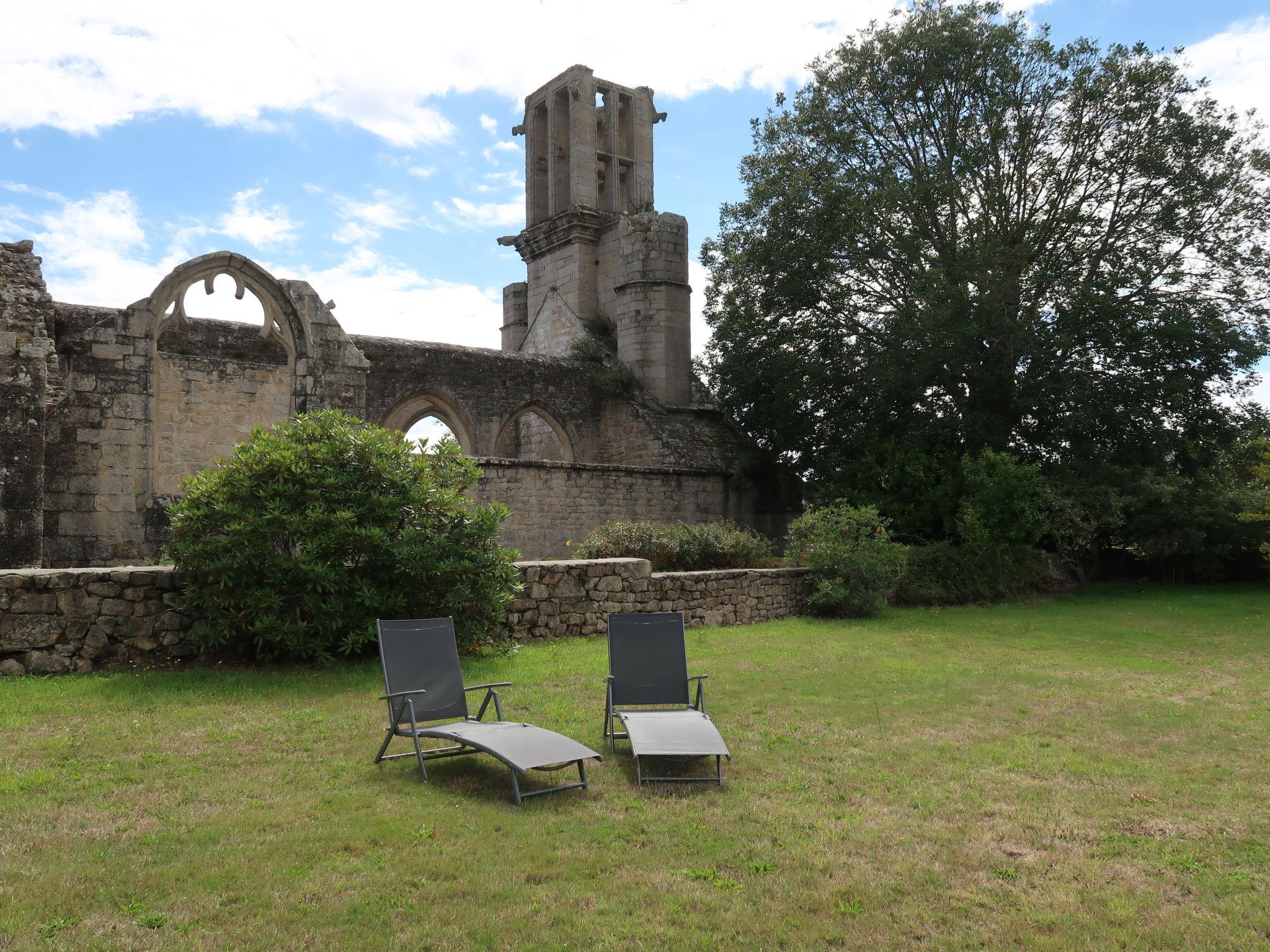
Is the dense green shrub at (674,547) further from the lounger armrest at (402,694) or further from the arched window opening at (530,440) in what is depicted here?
the arched window opening at (530,440)

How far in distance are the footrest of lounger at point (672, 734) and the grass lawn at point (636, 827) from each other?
0.22 meters

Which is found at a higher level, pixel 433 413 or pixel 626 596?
pixel 433 413

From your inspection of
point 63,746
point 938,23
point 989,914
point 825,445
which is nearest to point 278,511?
point 63,746

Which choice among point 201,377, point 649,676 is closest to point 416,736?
point 649,676

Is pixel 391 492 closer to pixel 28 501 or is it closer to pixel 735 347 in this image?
pixel 28 501

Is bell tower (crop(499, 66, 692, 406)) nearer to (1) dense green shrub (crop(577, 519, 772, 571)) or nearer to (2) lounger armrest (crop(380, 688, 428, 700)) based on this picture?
(1) dense green shrub (crop(577, 519, 772, 571))

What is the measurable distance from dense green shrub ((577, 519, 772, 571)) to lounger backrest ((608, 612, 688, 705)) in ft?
22.9

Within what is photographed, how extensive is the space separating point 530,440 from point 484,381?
202 inches

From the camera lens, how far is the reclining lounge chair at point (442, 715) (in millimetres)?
5113

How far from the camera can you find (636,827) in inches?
182

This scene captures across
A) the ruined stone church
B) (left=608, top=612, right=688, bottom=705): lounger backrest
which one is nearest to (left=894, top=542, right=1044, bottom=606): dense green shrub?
the ruined stone church

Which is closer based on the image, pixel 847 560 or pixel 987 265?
pixel 847 560

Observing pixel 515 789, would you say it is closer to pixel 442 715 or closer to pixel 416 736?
pixel 416 736

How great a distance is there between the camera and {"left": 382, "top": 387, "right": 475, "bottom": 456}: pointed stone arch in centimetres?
1948
